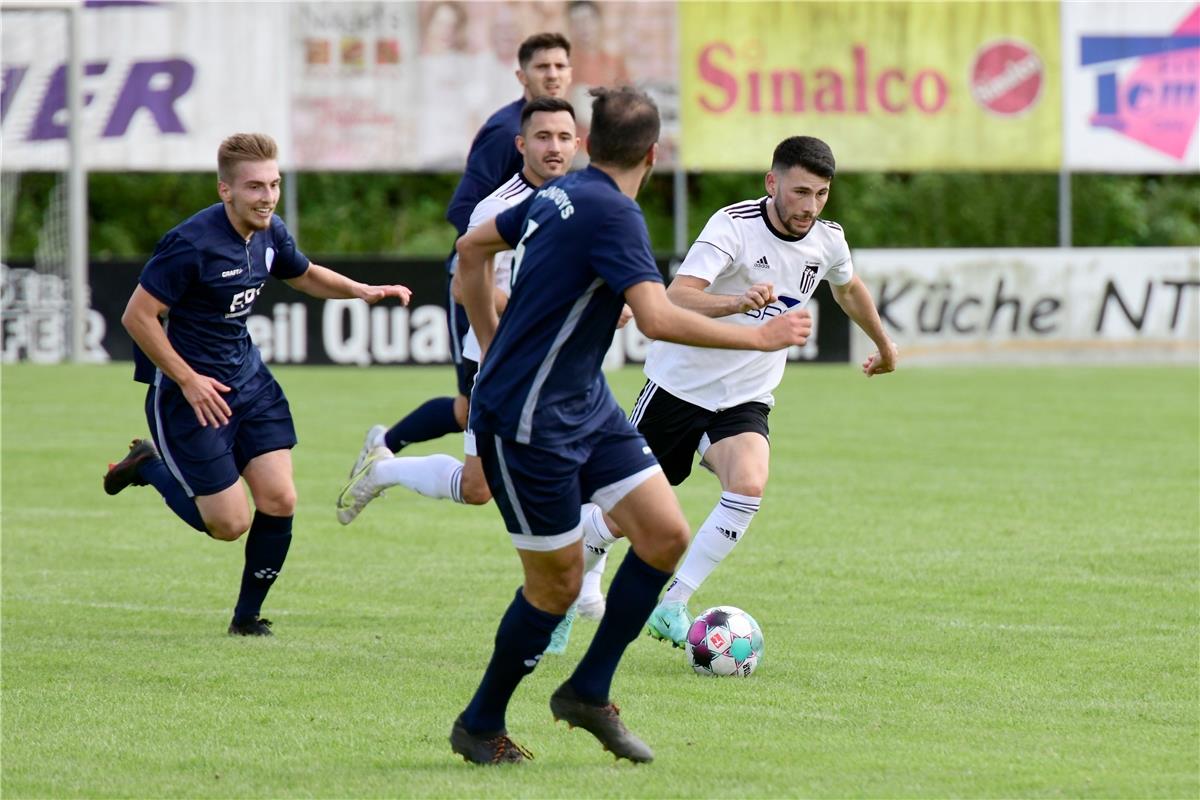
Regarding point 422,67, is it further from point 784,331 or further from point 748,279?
point 784,331

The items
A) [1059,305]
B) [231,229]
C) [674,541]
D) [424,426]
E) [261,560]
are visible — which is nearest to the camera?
[674,541]

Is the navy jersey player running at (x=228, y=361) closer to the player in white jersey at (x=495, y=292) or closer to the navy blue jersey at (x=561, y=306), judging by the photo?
the player in white jersey at (x=495, y=292)

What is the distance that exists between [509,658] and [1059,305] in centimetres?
1979

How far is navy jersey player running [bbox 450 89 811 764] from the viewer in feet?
16.4

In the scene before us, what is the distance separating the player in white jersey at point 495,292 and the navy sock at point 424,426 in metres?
1.06

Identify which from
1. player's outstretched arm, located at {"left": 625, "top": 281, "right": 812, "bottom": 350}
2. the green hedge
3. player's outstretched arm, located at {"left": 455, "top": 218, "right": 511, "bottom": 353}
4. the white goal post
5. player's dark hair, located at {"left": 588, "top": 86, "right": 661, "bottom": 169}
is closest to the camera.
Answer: player's outstretched arm, located at {"left": 625, "top": 281, "right": 812, "bottom": 350}

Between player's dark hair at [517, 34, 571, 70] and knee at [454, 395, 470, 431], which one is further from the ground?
player's dark hair at [517, 34, 571, 70]

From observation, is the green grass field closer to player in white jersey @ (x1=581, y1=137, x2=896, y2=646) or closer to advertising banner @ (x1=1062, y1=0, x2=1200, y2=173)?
player in white jersey @ (x1=581, y1=137, x2=896, y2=646)

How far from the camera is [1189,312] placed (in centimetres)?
2372

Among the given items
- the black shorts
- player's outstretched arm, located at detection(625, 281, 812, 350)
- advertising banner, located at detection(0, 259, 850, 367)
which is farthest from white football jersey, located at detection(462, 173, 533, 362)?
advertising banner, located at detection(0, 259, 850, 367)

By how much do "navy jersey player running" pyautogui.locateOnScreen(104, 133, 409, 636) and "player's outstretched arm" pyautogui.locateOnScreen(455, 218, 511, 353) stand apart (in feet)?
5.00

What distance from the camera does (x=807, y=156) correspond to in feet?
22.7

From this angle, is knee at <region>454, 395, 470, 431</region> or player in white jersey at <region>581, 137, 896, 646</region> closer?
player in white jersey at <region>581, 137, 896, 646</region>

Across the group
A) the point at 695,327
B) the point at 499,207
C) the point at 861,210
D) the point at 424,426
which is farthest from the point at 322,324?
the point at 861,210
